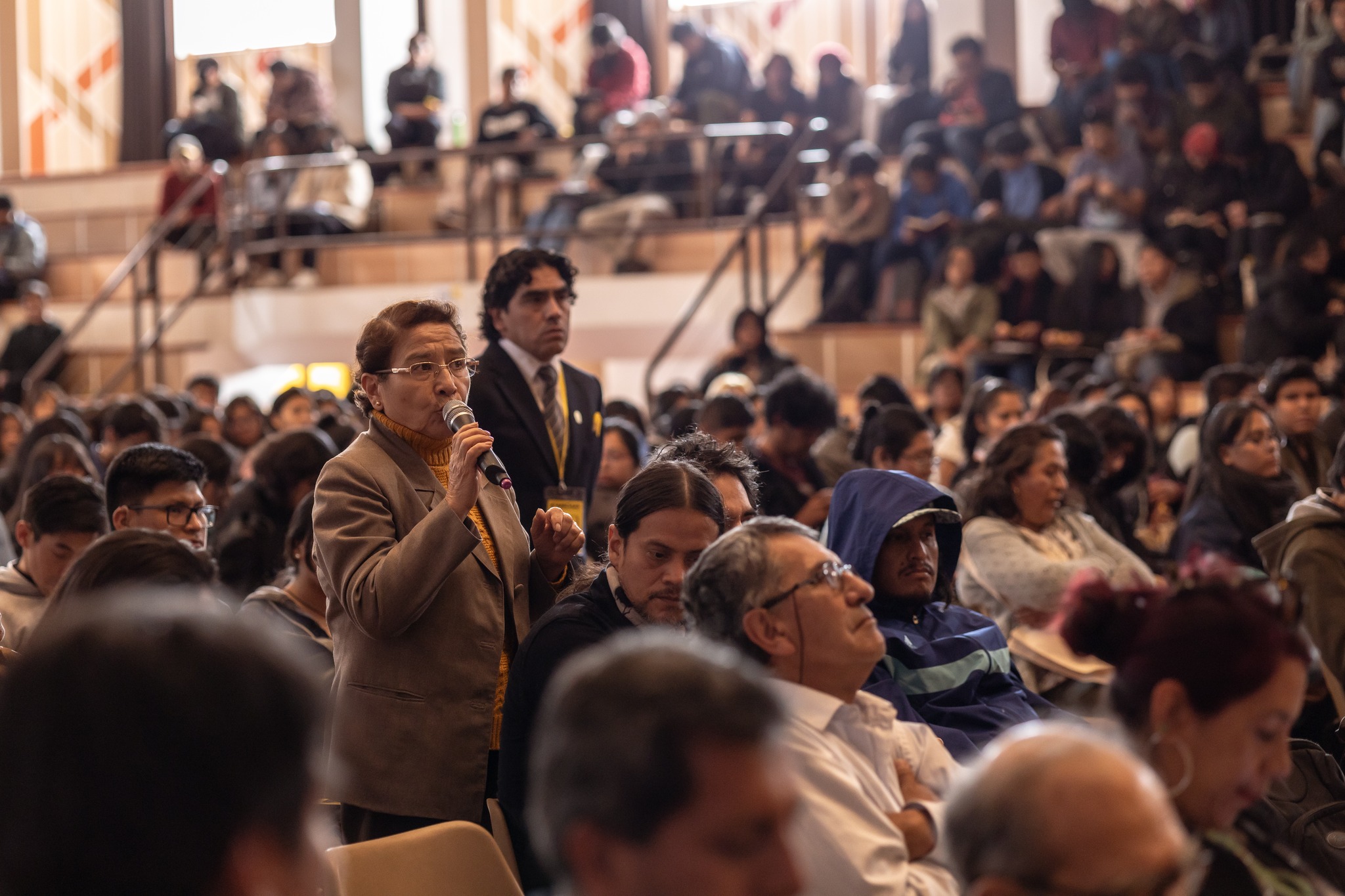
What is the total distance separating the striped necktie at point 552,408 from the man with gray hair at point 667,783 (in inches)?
92.8

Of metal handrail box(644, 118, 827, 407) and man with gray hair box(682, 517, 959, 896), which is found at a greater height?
metal handrail box(644, 118, 827, 407)

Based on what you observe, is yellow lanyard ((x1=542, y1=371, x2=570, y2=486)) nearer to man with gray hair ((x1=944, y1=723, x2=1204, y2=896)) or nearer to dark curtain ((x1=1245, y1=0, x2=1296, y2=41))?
man with gray hair ((x1=944, y1=723, x2=1204, y2=896))

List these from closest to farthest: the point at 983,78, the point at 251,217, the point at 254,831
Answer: the point at 254,831 → the point at 983,78 → the point at 251,217

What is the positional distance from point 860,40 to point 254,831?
14382 mm

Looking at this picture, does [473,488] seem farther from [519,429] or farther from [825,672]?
[519,429]

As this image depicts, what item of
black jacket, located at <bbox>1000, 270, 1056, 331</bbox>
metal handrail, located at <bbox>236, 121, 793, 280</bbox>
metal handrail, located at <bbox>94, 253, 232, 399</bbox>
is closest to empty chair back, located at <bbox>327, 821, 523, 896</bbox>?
black jacket, located at <bbox>1000, 270, 1056, 331</bbox>

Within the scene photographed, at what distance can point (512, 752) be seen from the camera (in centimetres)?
239

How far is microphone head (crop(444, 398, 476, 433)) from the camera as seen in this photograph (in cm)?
250

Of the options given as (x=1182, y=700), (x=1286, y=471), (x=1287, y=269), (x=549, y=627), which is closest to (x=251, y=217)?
(x=1287, y=269)

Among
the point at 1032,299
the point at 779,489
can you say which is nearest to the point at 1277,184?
the point at 1032,299

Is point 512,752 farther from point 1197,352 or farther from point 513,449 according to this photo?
point 1197,352

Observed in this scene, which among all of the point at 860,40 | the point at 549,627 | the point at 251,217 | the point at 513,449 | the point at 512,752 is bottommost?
the point at 512,752

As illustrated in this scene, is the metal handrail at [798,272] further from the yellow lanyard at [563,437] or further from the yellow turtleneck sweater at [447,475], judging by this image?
the yellow turtleneck sweater at [447,475]

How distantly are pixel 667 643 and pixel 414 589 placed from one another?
4.08ft
